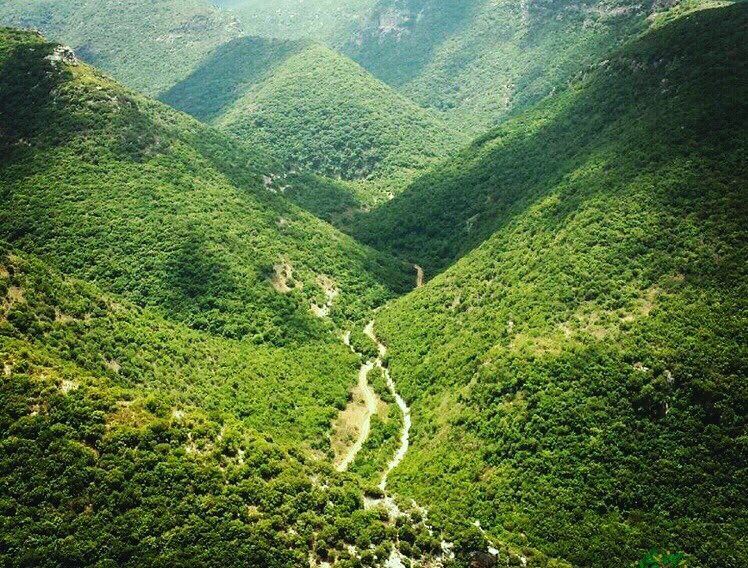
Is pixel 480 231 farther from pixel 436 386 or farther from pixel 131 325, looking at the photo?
pixel 131 325

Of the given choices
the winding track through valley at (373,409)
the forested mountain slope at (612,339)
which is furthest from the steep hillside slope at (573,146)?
the winding track through valley at (373,409)

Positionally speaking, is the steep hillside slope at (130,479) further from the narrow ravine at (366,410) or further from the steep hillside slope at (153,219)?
the steep hillside slope at (153,219)

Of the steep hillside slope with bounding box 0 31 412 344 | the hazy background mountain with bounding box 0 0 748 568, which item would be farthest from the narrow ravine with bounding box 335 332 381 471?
the steep hillside slope with bounding box 0 31 412 344

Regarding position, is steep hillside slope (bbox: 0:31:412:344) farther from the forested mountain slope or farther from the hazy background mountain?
the forested mountain slope

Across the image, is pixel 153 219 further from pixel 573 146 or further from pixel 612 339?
pixel 573 146

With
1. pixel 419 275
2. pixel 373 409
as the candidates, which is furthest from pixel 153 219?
pixel 419 275

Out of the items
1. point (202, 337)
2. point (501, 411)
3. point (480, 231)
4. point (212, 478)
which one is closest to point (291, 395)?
point (202, 337)
